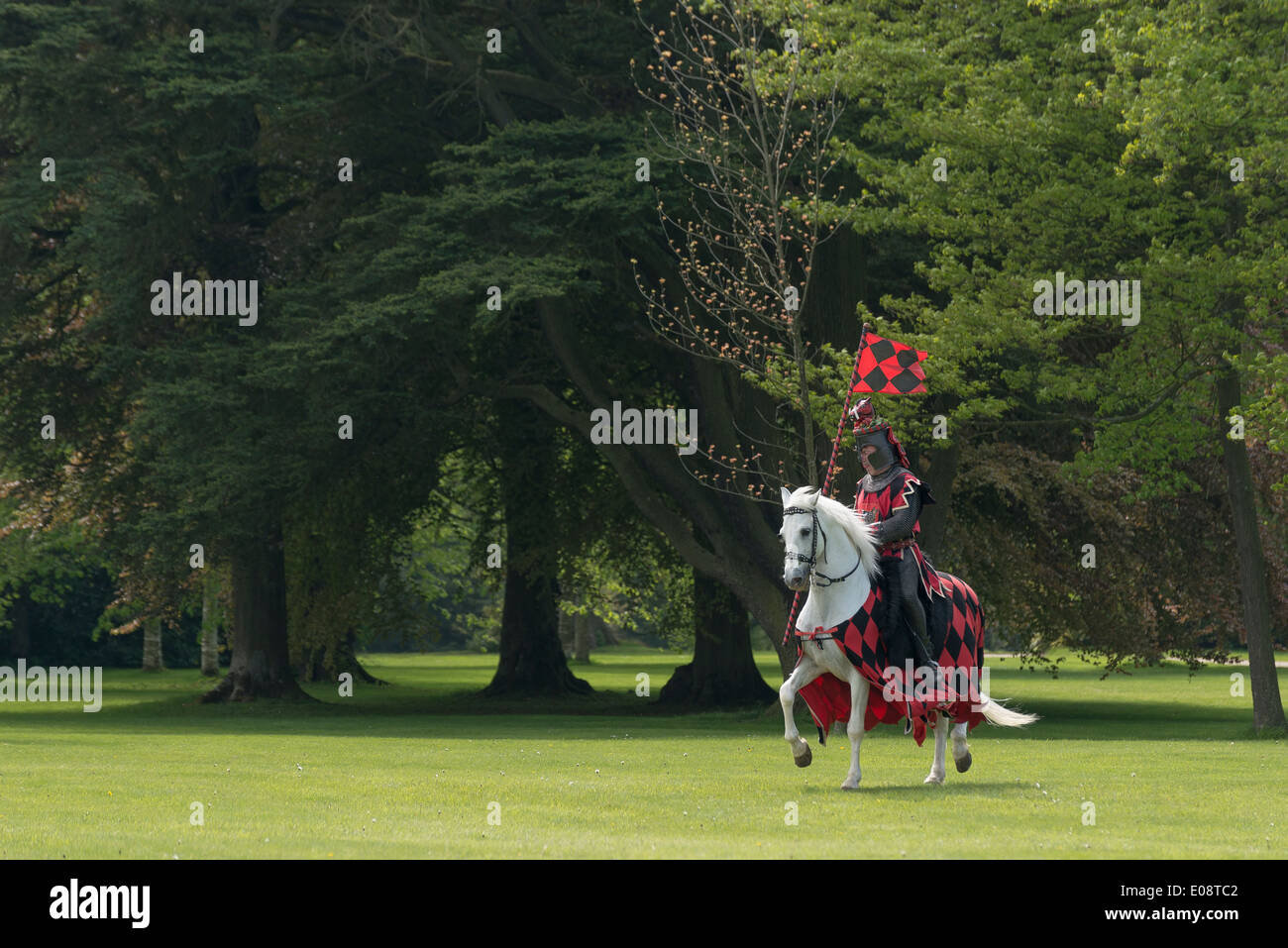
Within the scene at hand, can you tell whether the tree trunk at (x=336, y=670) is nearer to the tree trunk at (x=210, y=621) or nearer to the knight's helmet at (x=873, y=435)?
the tree trunk at (x=210, y=621)

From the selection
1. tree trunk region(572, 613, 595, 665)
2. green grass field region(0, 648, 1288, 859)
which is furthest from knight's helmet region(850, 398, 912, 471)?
tree trunk region(572, 613, 595, 665)

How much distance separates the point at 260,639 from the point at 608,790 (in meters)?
22.8

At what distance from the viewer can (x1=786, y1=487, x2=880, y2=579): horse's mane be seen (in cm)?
1450

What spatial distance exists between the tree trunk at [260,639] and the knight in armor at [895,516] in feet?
77.1

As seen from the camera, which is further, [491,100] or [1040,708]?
[1040,708]

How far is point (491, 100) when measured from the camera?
3064cm

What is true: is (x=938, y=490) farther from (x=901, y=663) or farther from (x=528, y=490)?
(x=901, y=663)

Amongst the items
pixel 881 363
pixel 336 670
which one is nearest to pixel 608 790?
pixel 881 363

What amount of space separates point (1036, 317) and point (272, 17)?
14.9 m

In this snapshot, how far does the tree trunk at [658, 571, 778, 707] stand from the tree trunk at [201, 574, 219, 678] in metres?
11.0

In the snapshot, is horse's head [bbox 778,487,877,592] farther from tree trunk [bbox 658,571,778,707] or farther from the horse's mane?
tree trunk [bbox 658,571,778,707]

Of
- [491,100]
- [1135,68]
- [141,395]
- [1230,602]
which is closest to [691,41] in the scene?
[491,100]

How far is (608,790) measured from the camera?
1584 centimetres

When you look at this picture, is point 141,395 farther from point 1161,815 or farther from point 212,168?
point 1161,815
